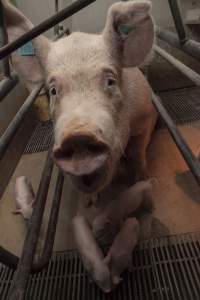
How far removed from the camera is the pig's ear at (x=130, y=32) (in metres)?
1.59

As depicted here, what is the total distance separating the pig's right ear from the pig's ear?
386 millimetres

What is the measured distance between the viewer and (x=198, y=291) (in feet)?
4.99

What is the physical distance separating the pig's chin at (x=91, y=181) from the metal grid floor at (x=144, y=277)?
0.56 meters

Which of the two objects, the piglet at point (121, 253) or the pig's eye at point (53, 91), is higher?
the pig's eye at point (53, 91)

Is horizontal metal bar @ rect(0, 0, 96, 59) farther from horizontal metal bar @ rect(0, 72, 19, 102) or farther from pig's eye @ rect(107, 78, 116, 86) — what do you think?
pig's eye @ rect(107, 78, 116, 86)

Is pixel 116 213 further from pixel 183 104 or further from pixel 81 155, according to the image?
pixel 183 104

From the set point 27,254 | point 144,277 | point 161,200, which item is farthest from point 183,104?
point 27,254

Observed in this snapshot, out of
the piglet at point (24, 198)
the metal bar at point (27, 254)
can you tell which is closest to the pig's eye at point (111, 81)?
the metal bar at point (27, 254)

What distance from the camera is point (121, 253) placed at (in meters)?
1.57

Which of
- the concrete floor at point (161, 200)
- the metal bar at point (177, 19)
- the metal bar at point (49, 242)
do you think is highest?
the metal bar at point (177, 19)

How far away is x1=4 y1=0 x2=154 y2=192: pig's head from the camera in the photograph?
1.21 metres

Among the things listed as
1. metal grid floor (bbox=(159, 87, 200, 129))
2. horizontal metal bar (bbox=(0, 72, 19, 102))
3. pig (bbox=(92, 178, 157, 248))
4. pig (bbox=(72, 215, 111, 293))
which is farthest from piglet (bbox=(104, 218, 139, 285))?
metal grid floor (bbox=(159, 87, 200, 129))

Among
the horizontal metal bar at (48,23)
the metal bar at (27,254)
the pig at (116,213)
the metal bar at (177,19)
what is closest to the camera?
the horizontal metal bar at (48,23)

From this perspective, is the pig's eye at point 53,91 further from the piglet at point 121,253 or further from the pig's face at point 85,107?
the piglet at point 121,253
